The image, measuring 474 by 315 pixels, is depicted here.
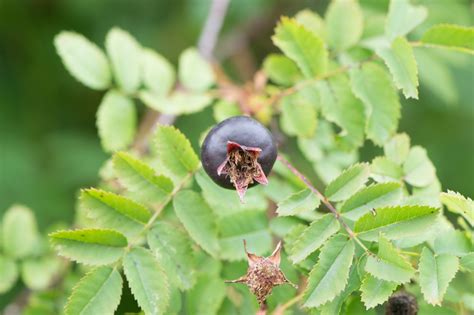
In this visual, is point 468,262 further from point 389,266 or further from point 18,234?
point 18,234

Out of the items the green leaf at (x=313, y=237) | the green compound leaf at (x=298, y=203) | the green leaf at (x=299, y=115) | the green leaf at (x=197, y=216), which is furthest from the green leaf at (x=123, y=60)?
the green leaf at (x=313, y=237)

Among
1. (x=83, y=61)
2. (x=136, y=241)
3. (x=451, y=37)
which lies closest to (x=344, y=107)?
(x=451, y=37)

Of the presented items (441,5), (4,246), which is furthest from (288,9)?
(4,246)

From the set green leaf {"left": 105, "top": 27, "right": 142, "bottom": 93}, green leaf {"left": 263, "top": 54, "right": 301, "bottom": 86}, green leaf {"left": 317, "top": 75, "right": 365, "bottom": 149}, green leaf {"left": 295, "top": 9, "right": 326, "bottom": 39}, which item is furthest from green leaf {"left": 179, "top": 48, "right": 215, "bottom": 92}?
green leaf {"left": 317, "top": 75, "right": 365, "bottom": 149}

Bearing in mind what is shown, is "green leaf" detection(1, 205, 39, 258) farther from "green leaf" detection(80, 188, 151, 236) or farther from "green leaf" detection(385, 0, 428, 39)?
Answer: "green leaf" detection(385, 0, 428, 39)

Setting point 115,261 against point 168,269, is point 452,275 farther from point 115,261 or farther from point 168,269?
point 115,261

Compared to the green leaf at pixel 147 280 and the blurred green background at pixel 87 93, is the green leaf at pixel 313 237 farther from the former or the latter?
the blurred green background at pixel 87 93
